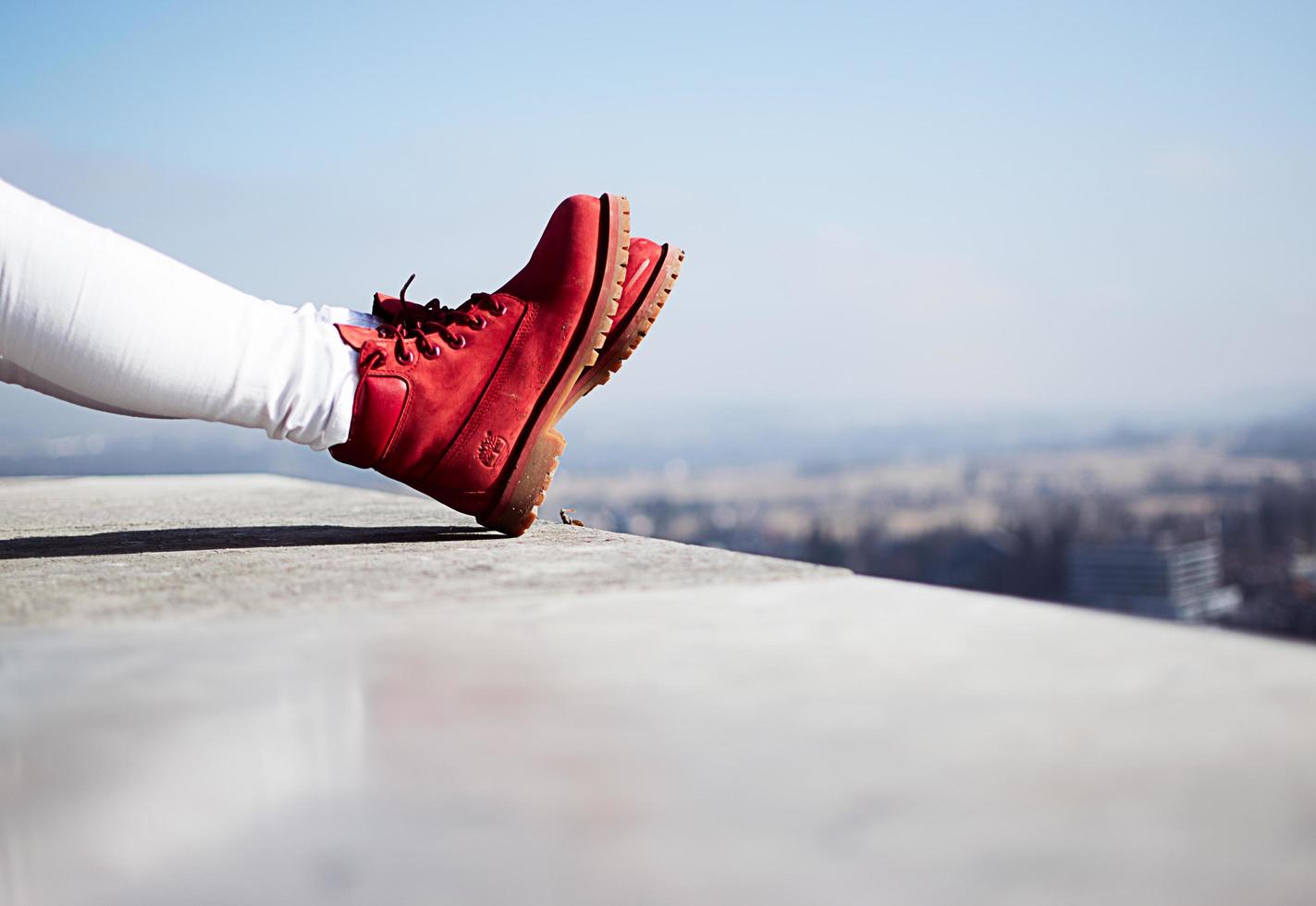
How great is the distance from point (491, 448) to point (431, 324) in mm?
191

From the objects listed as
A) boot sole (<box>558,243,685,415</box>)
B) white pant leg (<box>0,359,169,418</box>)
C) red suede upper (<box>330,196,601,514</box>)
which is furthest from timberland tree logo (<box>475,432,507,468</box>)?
white pant leg (<box>0,359,169,418</box>)

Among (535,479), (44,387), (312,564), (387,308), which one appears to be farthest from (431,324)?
(44,387)

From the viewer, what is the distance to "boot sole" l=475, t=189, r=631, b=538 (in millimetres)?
1582

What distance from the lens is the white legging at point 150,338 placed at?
1.27 meters

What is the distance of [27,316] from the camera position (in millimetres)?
1278

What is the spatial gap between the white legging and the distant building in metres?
41.4

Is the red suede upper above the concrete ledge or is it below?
above

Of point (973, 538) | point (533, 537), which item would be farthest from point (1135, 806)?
point (973, 538)

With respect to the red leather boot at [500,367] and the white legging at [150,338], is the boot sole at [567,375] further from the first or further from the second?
the white legging at [150,338]

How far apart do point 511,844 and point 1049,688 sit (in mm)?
360

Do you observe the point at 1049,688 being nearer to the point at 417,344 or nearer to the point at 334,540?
the point at 417,344

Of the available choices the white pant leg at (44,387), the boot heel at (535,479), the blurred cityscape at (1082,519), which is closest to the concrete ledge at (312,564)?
the boot heel at (535,479)

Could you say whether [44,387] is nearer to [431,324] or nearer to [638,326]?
[431,324]

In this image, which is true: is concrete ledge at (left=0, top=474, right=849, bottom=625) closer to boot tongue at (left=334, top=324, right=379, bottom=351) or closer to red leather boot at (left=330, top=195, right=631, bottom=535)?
red leather boot at (left=330, top=195, right=631, bottom=535)
